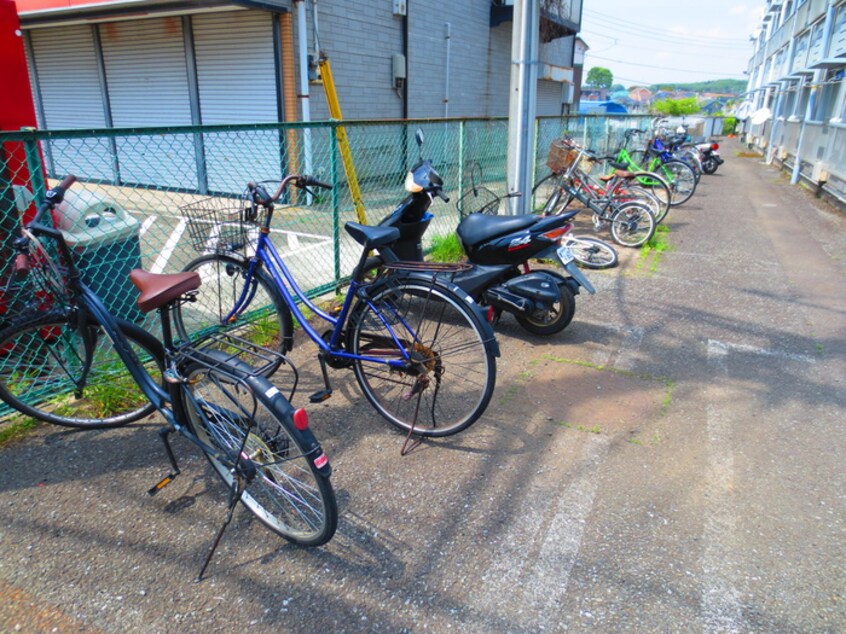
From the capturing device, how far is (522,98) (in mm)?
5859

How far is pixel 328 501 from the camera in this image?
2158mm

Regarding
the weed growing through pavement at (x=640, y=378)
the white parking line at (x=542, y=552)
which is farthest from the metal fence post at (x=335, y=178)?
the white parking line at (x=542, y=552)

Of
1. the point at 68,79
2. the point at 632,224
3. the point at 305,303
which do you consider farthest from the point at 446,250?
the point at 68,79

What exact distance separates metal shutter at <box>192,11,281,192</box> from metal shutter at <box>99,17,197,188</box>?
54 centimetres

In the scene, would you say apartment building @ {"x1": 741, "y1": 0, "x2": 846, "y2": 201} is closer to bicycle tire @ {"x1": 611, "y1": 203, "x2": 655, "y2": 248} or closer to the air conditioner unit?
the air conditioner unit

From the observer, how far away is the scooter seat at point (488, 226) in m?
4.24

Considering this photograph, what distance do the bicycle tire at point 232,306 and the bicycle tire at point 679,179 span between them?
915cm

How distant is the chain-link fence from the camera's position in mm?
3430

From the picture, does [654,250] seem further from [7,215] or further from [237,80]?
[237,80]

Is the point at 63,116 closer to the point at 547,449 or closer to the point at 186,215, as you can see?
the point at 186,215

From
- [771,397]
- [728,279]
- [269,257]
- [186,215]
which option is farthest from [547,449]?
[728,279]

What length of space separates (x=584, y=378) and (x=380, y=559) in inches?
82.2

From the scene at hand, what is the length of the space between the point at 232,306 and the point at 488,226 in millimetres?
1919

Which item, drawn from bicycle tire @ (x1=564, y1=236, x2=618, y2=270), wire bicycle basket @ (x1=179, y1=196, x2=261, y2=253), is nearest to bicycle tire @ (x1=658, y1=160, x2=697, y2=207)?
bicycle tire @ (x1=564, y1=236, x2=618, y2=270)
